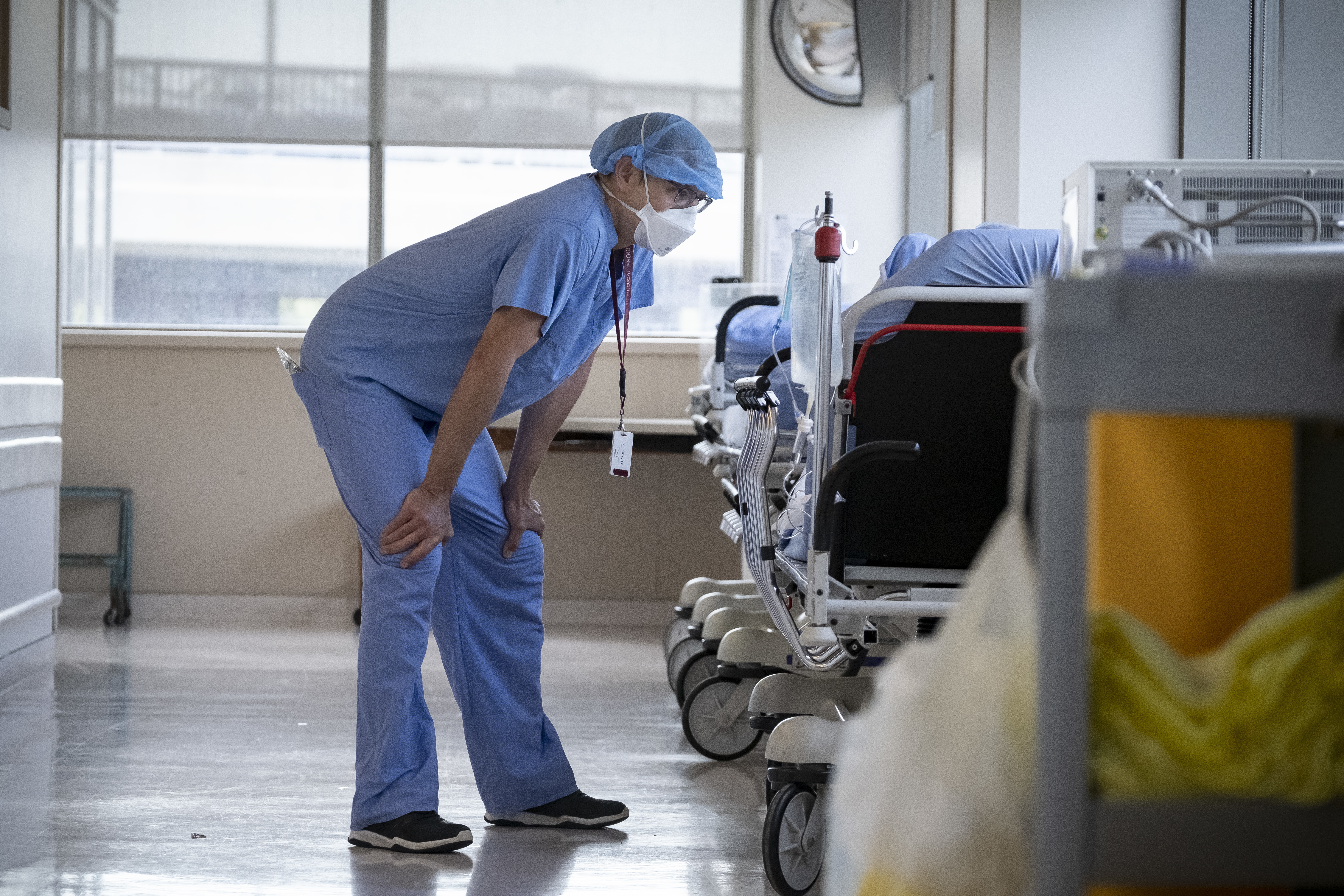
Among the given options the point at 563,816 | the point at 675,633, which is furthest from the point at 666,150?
the point at 675,633

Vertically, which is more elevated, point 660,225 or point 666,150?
point 666,150

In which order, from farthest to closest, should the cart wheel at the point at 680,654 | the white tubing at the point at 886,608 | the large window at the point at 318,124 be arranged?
the large window at the point at 318,124, the cart wheel at the point at 680,654, the white tubing at the point at 886,608

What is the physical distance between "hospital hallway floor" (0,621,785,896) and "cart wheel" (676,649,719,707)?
0.32 ft

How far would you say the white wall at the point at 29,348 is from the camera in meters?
3.50

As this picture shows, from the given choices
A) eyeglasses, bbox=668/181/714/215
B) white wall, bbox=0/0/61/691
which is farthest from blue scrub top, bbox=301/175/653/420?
white wall, bbox=0/0/61/691

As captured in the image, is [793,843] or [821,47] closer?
[793,843]

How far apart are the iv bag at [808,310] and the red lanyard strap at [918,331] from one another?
29mm

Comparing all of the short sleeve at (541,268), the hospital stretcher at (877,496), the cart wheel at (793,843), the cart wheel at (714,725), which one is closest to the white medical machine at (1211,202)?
the hospital stretcher at (877,496)

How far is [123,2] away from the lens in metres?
4.80

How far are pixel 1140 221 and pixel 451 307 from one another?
1102mm

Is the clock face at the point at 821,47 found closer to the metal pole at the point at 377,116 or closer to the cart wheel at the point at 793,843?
the metal pole at the point at 377,116

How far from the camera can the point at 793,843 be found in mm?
1883

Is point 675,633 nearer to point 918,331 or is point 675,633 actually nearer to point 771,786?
point 771,786

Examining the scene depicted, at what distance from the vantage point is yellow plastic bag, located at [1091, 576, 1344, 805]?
2.52ft
